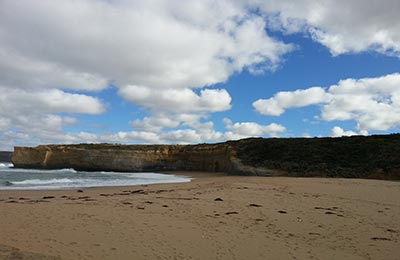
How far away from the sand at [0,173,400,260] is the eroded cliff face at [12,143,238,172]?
31.1 m

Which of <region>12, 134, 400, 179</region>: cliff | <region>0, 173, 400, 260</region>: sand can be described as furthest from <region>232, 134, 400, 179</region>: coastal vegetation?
<region>0, 173, 400, 260</region>: sand

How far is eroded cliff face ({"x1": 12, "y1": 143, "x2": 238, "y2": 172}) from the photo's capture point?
4625cm

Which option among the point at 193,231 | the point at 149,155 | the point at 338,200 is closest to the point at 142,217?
the point at 193,231

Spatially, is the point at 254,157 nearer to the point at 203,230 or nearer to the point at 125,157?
the point at 125,157

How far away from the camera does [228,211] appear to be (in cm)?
977

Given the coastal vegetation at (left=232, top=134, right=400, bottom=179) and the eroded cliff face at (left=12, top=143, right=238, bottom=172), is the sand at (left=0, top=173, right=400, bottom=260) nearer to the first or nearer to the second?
the coastal vegetation at (left=232, top=134, right=400, bottom=179)

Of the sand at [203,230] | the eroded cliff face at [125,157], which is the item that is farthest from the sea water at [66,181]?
the eroded cliff face at [125,157]

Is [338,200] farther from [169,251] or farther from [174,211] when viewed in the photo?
[169,251]

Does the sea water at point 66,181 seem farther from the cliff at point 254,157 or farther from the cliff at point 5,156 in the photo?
the cliff at point 5,156

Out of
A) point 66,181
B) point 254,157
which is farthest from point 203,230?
point 254,157

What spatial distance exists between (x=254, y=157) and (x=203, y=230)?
28525mm

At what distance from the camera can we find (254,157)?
117ft

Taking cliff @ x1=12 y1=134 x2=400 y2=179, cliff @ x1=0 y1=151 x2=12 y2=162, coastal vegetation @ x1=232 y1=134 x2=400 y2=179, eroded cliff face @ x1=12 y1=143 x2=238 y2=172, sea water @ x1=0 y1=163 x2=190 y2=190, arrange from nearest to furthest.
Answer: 1. sea water @ x1=0 y1=163 x2=190 y2=190
2. coastal vegetation @ x1=232 y1=134 x2=400 y2=179
3. cliff @ x1=12 y1=134 x2=400 y2=179
4. eroded cliff face @ x1=12 y1=143 x2=238 y2=172
5. cliff @ x1=0 y1=151 x2=12 y2=162

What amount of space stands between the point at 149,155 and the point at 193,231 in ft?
151
